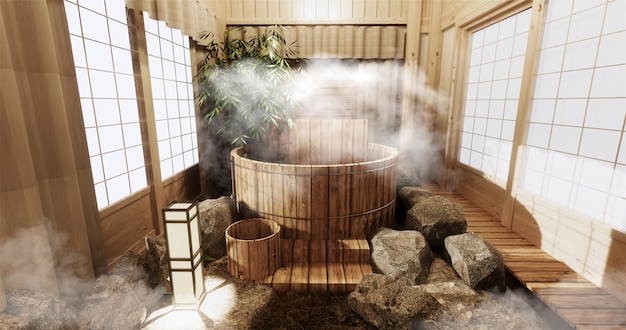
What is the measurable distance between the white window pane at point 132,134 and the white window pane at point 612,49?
4402 mm

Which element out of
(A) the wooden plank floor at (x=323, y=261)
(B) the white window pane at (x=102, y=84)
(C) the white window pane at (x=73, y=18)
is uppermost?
(C) the white window pane at (x=73, y=18)

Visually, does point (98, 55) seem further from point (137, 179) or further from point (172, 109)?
point (172, 109)

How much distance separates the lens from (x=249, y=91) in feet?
14.4

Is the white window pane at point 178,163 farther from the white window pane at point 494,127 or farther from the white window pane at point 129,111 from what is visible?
the white window pane at point 494,127

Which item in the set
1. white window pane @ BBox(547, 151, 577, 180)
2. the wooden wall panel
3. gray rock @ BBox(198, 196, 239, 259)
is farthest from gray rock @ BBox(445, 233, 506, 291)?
the wooden wall panel

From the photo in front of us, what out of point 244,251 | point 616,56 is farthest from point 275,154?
point 616,56

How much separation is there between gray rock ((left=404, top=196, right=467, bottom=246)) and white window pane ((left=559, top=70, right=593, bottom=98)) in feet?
4.92

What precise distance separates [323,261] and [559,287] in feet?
6.68

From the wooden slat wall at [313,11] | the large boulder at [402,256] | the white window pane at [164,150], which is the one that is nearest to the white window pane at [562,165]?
the large boulder at [402,256]

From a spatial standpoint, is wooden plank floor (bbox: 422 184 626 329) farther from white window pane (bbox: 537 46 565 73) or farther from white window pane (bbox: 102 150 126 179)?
white window pane (bbox: 102 150 126 179)

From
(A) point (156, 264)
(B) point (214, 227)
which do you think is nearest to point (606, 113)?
(B) point (214, 227)

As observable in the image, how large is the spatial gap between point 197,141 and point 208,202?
165 cm

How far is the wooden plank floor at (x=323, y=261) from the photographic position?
2814 mm

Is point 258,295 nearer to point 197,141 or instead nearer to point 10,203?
point 10,203
